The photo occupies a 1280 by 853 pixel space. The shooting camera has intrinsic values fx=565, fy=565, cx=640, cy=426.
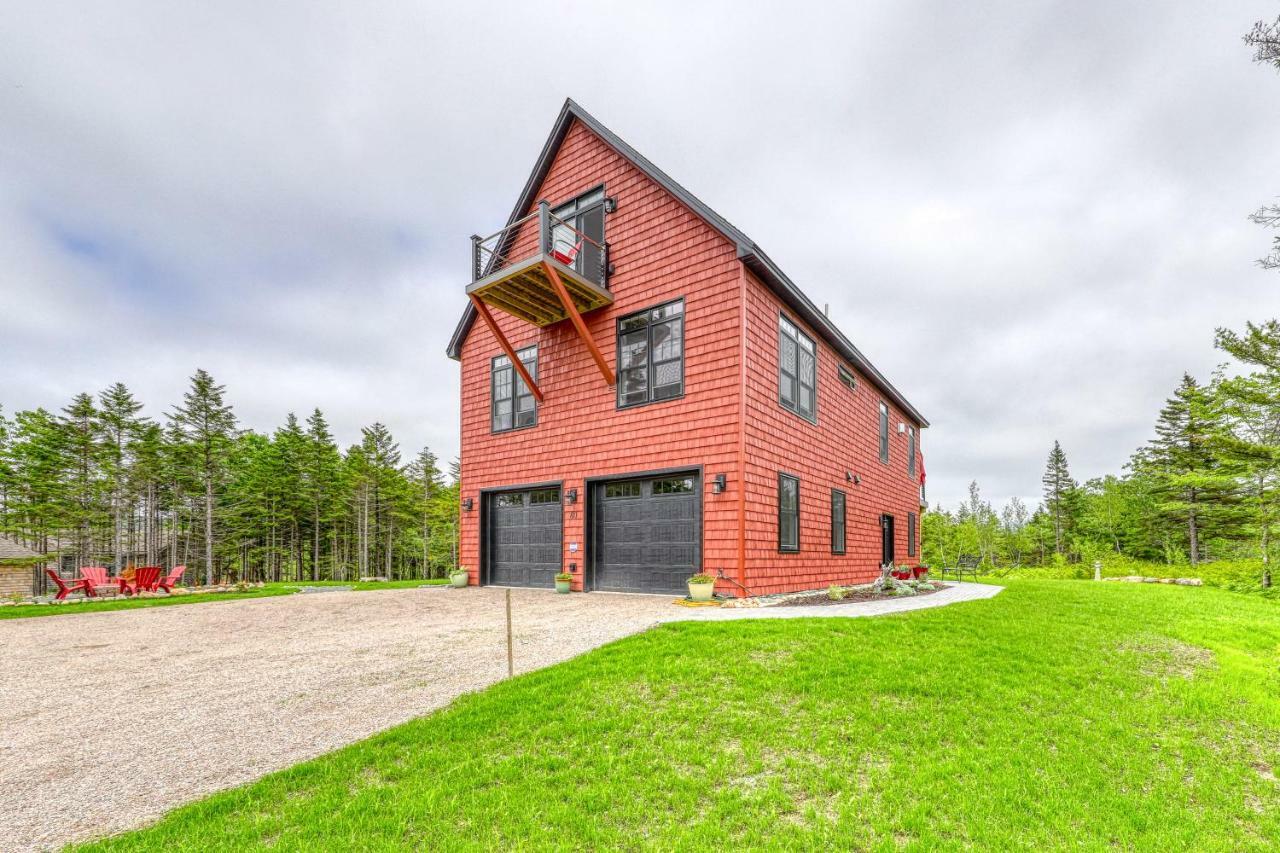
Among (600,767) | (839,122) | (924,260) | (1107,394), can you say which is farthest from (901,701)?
(1107,394)

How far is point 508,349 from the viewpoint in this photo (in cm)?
1162

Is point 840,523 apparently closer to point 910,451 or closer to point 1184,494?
point 910,451

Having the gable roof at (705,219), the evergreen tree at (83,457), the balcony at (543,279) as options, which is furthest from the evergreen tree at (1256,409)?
the evergreen tree at (83,457)

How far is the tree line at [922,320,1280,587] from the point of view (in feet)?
39.9

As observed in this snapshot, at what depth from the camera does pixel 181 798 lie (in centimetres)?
296

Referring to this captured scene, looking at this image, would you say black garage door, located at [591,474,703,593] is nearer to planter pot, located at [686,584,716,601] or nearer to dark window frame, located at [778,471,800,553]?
planter pot, located at [686,584,716,601]

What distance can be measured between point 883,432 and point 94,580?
22.2 metres

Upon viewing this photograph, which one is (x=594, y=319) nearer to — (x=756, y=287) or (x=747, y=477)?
(x=756, y=287)

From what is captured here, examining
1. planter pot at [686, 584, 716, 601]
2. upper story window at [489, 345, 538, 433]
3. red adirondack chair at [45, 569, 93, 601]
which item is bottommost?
red adirondack chair at [45, 569, 93, 601]

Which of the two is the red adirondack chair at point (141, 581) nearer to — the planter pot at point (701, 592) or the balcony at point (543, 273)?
the balcony at point (543, 273)

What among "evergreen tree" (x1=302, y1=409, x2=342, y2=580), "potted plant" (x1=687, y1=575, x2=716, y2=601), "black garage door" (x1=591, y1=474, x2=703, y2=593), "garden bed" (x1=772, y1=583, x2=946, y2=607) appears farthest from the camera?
"evergreen tree" (x1=302, y1=409, x2=342, y2=580)

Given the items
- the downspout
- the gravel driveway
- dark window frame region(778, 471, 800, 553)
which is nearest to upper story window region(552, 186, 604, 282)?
the downspout

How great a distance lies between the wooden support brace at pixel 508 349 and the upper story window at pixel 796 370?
16.5ft

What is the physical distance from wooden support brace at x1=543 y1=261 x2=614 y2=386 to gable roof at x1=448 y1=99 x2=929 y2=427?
2740 millimetres
